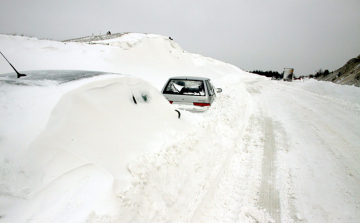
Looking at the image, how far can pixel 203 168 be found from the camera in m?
3.25

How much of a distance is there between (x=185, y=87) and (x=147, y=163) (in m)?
4.17

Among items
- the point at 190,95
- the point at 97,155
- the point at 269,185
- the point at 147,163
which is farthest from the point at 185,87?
the point at 97,155

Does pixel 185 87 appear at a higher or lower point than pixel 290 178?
higher

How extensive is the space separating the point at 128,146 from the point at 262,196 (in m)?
2.41

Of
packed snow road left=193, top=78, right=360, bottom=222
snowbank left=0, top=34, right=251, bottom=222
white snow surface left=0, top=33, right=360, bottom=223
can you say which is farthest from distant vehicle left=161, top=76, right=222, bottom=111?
snowbank left=0, top=34, right=251, bottom=222

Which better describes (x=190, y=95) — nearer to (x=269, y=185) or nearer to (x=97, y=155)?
(x=269, y=185)

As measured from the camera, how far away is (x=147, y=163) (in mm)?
2285

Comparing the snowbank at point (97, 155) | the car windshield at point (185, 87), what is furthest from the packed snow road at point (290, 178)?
the car windshield at point (185, 87)

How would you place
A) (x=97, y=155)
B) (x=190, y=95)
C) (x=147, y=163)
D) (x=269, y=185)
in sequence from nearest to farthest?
(x=97, y=155) < (x=147, y=163) < (x=269, y=185) < (x=190, y=95)

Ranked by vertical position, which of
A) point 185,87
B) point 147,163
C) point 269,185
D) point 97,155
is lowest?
point 269,185

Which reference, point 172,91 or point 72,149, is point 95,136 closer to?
point 72,149

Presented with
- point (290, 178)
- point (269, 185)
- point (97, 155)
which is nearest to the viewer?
point (97, 155)

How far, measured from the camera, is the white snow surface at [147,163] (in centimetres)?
151

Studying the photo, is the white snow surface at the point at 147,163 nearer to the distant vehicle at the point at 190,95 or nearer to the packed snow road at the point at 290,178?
the packed snow road at the point at 290,178
